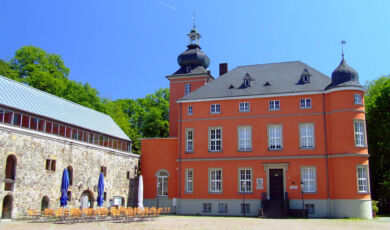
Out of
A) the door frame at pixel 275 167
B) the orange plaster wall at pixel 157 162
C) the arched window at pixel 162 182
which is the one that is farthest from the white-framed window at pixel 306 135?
the arched window at pixel 162 182

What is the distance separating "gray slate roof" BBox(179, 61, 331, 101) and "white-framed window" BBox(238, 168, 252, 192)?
596 cm

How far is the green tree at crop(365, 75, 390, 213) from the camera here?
36062 millimetres

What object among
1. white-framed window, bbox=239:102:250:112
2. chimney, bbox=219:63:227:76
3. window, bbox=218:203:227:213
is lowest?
window, bbox=218:203:227:213

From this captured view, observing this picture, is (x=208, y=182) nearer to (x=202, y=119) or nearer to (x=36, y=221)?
(x=202, y=119)

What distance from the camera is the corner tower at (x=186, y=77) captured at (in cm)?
3962

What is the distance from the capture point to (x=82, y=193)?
1177 inches

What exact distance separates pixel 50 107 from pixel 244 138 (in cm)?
1449

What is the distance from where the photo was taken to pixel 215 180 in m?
33.4

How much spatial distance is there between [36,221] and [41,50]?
27.8 metres

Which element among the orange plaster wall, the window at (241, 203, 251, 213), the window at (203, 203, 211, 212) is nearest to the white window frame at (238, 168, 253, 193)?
the window at (241, 203, 251, 213)

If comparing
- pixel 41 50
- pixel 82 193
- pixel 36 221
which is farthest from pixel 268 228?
→ pixel 41 50

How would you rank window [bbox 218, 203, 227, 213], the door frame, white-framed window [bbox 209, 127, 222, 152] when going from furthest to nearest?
white-framed window [bbox 209, 127, 222, 152]
window [bbox 218, 203, 227, 213]
the door frame

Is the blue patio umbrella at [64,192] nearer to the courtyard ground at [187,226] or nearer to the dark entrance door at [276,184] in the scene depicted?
the courtyard ground at [187,226]

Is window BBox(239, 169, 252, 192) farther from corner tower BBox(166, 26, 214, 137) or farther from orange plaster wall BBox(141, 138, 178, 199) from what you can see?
corner tower BBox(166, 26, 214, 137)
